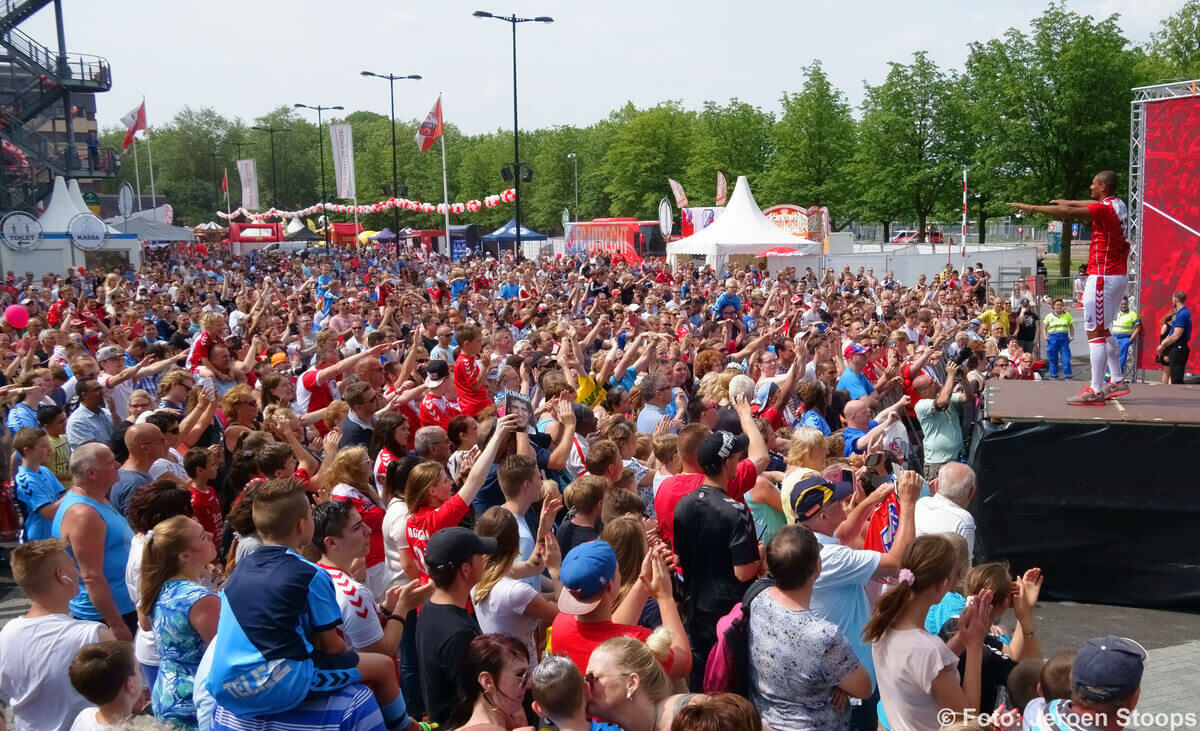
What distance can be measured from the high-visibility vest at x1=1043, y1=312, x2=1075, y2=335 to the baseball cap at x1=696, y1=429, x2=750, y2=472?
43.8 feet

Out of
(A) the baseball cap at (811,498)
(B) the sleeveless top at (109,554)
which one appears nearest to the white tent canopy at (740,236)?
(A) the baseball cap at (811,498)

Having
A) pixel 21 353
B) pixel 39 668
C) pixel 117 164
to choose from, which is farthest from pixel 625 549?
pixel 117 164

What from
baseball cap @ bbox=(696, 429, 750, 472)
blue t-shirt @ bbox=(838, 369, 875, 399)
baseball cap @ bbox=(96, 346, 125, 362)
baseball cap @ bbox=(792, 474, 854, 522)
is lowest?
blue t-shirt @ bbox=(838, 369, 875, 399)

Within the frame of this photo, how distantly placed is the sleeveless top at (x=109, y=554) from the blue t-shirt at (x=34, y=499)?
2.74 feet

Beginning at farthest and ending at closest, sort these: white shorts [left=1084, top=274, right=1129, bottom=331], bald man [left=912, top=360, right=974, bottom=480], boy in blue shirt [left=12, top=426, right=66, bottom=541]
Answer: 1. bald man [left=912, top=360, right=974, bottom=480]
2. white shorts [left=1084, top=274, right=1129, bottom=331]
3. boy in blue shirt [left=12, top=426, right=66, bottom=541]

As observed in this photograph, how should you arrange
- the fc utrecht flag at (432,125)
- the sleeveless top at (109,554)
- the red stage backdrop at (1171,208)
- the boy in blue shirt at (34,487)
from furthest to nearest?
the fc utrecht flag at (432,125), the red stage backdrop at (1171,208), the boy in blue shirt at (34,487), the sleeveless top at (109,554)

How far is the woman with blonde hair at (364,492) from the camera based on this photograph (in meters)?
5.13

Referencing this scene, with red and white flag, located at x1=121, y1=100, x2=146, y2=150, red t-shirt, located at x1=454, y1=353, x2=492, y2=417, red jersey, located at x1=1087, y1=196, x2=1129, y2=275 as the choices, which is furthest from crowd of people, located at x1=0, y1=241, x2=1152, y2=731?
red and white flag, located at x1=121, y1=100, x2=146, y2=150

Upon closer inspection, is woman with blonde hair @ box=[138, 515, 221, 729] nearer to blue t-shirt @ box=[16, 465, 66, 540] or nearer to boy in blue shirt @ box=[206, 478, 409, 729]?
boy in blue shirt @ box=[206, 478, 409, 729]

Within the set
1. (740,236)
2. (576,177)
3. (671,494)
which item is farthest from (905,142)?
(671,494)

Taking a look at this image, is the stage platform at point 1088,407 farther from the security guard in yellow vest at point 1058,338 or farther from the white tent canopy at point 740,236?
the white tent canopy at point 740,236

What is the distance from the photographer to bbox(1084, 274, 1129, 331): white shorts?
7863 millimetres

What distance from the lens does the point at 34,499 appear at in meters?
5.60

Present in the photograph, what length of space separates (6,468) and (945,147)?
47.4 m
